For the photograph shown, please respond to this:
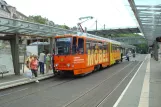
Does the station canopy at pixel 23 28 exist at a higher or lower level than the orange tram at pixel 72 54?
higher

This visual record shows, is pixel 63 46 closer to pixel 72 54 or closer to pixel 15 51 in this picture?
pixel 72 54

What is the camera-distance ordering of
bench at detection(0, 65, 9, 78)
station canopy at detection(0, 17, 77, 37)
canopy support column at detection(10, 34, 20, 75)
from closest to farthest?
station canopy at detection(0, 17, 77, 37) < bench at detection(0, 65, 9, 78) < canopy support column at detection(10, 34, 20, 75)

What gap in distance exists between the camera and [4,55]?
20.1m

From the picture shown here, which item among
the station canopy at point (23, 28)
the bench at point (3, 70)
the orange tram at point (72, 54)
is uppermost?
the station canopy at point (23, 28)

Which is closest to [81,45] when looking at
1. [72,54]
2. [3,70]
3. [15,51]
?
[72,54]

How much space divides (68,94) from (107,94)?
1.73 metres

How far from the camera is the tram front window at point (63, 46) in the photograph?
20.1 m

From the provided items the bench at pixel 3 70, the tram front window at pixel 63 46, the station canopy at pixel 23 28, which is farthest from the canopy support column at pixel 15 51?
the tram front window at pixel 63 46

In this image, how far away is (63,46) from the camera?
20.3 m

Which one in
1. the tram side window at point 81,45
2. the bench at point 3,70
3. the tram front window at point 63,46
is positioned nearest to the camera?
the bench at point 3,70

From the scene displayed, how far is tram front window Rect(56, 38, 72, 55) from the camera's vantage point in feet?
65.9

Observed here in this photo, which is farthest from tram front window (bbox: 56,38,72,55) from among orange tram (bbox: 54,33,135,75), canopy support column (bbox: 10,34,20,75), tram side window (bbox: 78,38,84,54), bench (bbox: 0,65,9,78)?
bench (bbox: 0,65,9,78)

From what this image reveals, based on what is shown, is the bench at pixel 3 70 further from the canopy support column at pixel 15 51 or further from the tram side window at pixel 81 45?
the tram side window at pixel 81 45

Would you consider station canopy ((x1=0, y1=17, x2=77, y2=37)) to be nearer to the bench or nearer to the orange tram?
the orange tram
